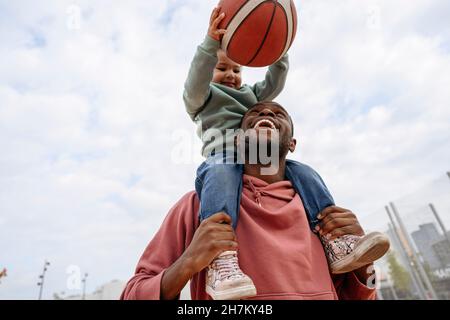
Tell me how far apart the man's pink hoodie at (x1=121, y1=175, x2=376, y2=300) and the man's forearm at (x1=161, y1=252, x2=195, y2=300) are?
0.04 m

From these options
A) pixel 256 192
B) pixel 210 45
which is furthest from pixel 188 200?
pixel 210 45

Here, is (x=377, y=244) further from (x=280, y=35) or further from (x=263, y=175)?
(x=280, y=35)

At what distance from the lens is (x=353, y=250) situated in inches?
65.9

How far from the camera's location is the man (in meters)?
1.52

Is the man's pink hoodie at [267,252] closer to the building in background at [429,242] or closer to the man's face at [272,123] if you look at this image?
the man's face at [272,123]

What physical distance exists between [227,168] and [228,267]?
25.6 inches

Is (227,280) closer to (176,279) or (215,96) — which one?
(176,279)

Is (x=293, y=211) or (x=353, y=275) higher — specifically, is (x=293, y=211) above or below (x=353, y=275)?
above

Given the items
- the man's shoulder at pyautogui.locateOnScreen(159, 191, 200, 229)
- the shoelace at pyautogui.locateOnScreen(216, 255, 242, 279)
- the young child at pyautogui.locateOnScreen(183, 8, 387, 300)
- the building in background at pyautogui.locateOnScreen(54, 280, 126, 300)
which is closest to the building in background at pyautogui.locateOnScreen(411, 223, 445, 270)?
the young child at pyautogui.locateOnScreen(183, 8, 387, 300)

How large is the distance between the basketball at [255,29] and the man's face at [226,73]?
518 millimetres
